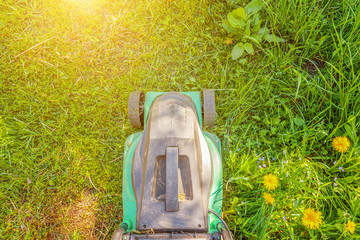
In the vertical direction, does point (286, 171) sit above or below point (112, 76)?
below

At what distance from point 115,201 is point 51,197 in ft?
1.95

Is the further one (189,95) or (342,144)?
(189,95)

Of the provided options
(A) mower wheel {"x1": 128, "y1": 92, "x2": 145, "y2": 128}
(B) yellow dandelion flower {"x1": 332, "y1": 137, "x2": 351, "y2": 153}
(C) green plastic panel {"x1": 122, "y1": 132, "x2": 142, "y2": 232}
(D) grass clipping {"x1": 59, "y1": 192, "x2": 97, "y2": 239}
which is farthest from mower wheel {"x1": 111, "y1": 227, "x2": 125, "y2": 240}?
(B) yellow dandelion flower {"x1": 332, "y1": 137, "x2": 351, "y2": 153}

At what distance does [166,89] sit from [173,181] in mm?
1183

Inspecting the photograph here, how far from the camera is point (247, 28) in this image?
7.52 ft

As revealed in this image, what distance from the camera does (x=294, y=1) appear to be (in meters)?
2.40

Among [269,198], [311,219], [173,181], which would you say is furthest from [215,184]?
[311,219]

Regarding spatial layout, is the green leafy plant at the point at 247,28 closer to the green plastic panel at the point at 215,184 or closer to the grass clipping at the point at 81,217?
the green plastic panel at the point at 215,184

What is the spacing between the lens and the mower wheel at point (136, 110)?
2137 millimetres

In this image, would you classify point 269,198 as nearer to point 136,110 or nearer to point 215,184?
point 215,184

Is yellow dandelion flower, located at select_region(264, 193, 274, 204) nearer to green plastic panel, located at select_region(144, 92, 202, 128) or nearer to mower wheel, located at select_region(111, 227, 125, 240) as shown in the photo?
green plastic panel, located at select_region(144, 92, 202, 128)

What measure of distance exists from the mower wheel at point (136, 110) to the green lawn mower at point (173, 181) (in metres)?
0.27

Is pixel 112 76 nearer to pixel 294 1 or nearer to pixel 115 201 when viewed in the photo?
pixel 115 201

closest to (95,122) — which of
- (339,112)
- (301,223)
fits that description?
(301,223)
